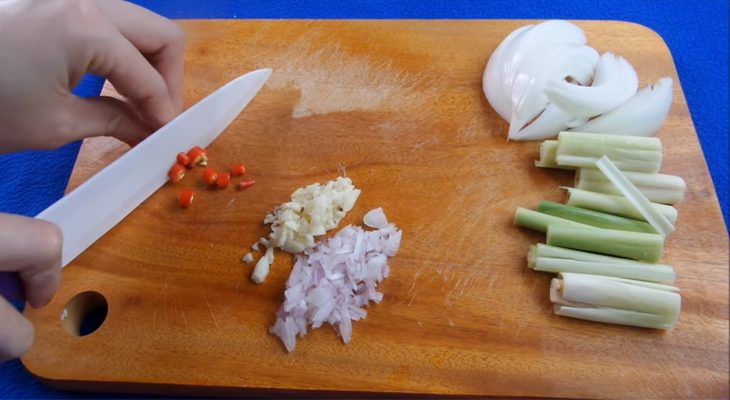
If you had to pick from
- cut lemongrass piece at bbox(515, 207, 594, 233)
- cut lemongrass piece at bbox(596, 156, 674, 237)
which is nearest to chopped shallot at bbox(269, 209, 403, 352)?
cut lemongrass piece at bbox(515, 207, 594, 233)

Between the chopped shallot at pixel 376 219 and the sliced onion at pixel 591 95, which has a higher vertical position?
the sliced onion at pixel 591 95

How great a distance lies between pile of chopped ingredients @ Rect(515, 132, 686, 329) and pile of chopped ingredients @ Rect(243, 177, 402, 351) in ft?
1.13

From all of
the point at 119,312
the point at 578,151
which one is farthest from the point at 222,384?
the point at 578,151

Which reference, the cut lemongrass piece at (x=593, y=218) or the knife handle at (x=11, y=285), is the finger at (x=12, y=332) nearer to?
the knife handle at (x=11, y=285)

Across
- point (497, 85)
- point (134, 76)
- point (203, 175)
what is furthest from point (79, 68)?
point (497, 85)

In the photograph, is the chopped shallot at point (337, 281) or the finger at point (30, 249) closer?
the finger at point (30, 249)

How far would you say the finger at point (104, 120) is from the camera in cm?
127

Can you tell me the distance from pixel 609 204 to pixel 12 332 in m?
1.22

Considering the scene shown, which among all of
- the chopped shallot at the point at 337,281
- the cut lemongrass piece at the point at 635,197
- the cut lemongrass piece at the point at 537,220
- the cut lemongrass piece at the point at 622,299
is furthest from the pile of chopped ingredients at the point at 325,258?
the cut lemongrass piece at the point at 635,197

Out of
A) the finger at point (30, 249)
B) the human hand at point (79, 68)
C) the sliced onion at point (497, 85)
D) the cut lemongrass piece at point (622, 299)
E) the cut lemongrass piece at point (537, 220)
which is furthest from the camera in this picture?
the sliced onion at point (497, 85)

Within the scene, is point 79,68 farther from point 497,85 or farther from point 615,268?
point 615,268

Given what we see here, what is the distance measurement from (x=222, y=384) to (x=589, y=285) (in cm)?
78

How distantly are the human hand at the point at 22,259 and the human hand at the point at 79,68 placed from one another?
1.03ft

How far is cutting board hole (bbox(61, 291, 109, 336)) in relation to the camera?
50.4 inches
